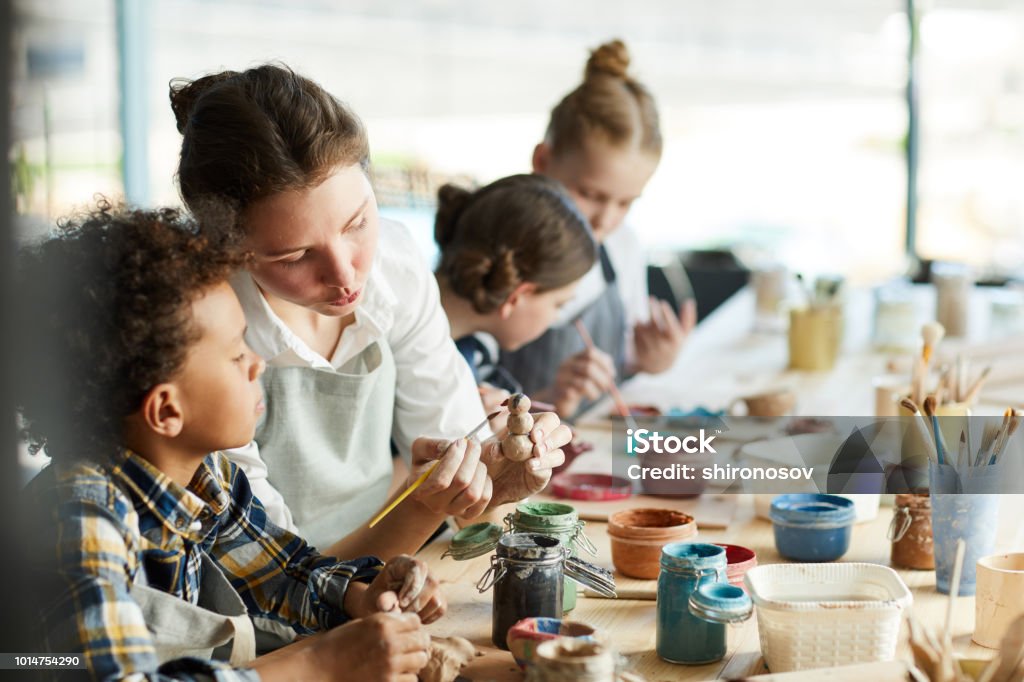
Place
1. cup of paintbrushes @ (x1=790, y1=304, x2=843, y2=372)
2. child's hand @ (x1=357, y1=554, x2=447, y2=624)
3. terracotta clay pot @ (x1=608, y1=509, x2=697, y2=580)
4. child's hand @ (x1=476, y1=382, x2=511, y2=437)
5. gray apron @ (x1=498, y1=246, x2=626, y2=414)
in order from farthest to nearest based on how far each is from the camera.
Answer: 1. cup of paintbrushes @ (x1=790, y1=304, x2=843, y2=372)
2. gray apron @ (x1=498, y1=246, x2=626, y2=414)
3. child's hand @ (x1=476, y1=382, x2=511, y2=437)
4. terracotta clay pot @ (x1=608, y1=509, x2=697, y2=580)
5. child's hand @ (x1=357, y1=554, x2=447, y2=624)

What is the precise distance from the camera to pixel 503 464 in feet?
4.69

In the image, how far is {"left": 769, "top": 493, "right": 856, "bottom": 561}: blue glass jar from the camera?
1496 millimetres

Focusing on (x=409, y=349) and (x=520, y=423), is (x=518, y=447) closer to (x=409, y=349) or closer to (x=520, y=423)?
(x=520, y=423)

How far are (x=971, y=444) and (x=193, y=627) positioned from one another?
3.08 ft

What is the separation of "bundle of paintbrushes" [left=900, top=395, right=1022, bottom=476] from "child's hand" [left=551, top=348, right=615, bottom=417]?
94 centimetres

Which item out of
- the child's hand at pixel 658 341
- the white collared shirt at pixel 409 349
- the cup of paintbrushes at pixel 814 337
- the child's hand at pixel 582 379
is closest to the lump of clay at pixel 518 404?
the white collared shirt at pixel 409 349

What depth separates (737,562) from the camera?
1354 millimetres

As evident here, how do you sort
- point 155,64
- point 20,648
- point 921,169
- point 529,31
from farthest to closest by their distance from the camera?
point 529,31 < point 155,64 < point 921,169 < point 20,648

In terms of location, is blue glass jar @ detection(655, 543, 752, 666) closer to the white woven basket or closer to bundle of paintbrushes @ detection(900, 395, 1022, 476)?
the white woven basket

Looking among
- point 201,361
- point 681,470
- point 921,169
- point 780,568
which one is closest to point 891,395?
point 681,470

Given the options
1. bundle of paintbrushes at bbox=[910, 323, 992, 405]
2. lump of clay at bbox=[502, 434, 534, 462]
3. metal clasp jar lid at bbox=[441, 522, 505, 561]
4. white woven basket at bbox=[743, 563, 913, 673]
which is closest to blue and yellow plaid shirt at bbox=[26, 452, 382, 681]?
metal clasp jar lid at bbox=[441, 522, 505, 561]

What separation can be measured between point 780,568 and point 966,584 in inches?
12.5

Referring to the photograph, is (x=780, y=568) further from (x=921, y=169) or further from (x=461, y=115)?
(x=461, y=115)

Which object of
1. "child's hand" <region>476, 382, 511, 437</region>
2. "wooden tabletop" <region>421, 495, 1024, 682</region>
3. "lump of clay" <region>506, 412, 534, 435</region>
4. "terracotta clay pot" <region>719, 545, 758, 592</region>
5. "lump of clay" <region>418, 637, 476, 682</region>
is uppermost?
"lump of clay" <region>506, 412, 534, 435</region>
